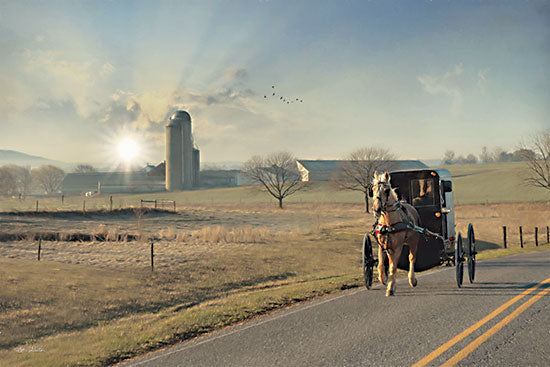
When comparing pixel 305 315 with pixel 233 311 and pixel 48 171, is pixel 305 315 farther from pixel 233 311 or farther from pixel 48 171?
pixel 48 171

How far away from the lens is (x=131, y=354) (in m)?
7.49

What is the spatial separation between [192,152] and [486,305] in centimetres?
10953

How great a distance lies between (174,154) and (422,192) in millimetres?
104452

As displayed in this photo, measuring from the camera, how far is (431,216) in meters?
11.1

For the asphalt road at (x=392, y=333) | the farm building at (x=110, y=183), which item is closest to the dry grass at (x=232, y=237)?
the asphalt road at (x=392, y=333)

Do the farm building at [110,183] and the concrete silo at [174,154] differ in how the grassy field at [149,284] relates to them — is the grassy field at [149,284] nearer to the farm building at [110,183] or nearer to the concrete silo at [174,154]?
the concrete silo at [174,154]

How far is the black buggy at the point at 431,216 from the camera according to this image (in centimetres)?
1072

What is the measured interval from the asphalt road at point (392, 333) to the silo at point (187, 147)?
4116 inches

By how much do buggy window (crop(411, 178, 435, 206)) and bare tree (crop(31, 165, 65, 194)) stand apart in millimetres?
160232

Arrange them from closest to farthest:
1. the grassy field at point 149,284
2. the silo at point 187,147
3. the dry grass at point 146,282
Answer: the grassy field at point 149,284
the dry grass at point 146,282
the silo at point 187,147

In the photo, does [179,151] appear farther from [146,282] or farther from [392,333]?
[392,333]

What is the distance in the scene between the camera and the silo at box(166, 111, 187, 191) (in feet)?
363

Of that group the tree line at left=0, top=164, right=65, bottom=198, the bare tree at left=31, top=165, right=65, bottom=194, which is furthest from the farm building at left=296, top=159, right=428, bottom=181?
the tree line at left=0, top=164, right=65, bottom=198

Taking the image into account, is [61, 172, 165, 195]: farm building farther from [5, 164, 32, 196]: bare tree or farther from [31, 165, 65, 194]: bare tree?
[5, 164, 32, 196]: bare tree
